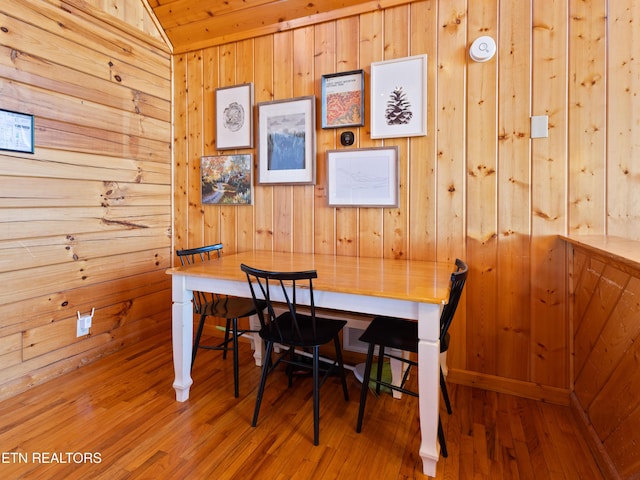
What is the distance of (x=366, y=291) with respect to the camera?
1.49 metres

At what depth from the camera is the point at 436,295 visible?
55.4 inches

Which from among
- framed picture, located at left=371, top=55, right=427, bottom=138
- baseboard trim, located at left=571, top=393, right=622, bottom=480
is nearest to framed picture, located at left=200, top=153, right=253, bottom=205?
framed picture, located at left=371, top=55, right=427, bottom=138

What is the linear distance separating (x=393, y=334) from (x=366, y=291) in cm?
37

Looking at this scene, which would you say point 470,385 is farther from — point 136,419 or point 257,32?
point 257,32

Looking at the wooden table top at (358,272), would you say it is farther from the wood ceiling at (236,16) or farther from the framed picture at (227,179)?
the wood ceiling at (236,16)

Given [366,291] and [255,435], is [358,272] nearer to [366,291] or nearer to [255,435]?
[366,291]

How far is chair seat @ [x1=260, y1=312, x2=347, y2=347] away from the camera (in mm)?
1663

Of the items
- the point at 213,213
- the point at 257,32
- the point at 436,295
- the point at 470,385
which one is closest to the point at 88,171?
the point at 213,213

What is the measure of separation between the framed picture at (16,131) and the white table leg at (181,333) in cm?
114

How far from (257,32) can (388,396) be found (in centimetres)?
262

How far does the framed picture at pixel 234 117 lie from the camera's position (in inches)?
105

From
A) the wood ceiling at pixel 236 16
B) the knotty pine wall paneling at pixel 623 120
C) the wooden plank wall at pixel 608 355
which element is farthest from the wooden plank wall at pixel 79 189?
the knotty pine wall paneling at pixel 623 120

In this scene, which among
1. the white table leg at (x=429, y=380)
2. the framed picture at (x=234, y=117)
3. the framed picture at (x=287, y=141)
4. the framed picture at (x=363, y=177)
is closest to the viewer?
the white table leg at (x=429, y=380)

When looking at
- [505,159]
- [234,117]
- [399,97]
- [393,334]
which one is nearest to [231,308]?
[393,334]
